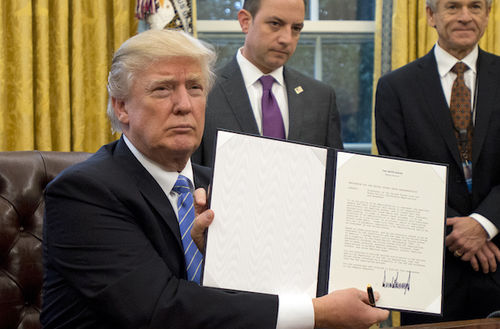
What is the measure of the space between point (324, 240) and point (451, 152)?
1.12 metres

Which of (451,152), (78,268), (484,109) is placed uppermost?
(484,109)

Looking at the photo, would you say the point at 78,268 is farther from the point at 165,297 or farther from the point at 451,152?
the point at 451,152

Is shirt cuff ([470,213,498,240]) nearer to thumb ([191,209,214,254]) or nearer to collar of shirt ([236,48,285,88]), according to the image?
collar of shirt ([236,48,285,88])

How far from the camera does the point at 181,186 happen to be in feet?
5.55

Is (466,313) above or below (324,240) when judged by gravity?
below

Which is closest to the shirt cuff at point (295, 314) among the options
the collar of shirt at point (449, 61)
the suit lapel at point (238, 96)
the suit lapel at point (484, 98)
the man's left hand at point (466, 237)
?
the man's left hand at point (466, 237)

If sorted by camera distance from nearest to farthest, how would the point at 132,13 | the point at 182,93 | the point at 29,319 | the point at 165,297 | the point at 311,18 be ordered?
the point at 165,297, the point at 182,93, the point at 29,319, the point at 132,13, the point at 311,18

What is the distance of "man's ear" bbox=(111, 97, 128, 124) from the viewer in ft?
5.54

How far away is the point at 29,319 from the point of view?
1993mm

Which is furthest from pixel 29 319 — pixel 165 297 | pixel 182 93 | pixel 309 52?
pixel 309 52

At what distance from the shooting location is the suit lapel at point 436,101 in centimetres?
237

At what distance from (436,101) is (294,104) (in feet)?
2.07

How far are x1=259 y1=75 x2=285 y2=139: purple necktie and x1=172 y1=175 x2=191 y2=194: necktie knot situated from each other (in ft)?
2.88

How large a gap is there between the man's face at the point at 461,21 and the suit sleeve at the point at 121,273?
162cm
